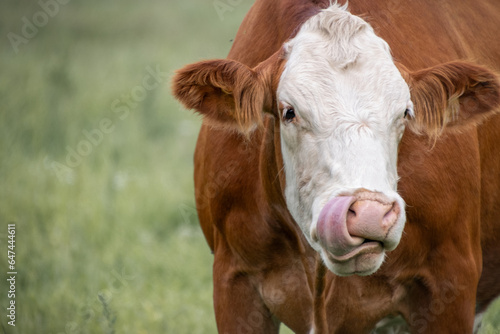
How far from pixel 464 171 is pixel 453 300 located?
2.08ft

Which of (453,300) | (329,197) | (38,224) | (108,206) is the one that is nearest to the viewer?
(329,197)

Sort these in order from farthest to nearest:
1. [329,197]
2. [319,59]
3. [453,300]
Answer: [453,300] < [319,59] < [329,197]

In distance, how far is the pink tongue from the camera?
8.06ft

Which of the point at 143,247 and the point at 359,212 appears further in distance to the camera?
the point at 143,247

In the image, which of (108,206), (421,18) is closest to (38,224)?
(108,206)

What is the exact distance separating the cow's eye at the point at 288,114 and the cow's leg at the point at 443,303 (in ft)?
3.65

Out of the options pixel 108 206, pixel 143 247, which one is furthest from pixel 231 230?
pixel 108 206

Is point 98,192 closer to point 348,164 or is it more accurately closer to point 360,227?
point 348,164

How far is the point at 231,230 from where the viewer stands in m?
3.52

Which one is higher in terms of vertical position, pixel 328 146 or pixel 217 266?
pixel 328 146

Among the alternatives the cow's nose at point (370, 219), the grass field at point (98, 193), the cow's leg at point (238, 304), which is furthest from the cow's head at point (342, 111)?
the cow's leg at point (238, 304)

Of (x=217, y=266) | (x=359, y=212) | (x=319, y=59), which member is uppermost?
(x=319, y=59)

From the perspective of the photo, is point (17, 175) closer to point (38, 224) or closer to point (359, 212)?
point (38, 224)

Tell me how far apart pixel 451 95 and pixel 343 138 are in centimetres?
77
